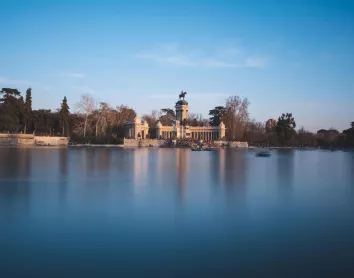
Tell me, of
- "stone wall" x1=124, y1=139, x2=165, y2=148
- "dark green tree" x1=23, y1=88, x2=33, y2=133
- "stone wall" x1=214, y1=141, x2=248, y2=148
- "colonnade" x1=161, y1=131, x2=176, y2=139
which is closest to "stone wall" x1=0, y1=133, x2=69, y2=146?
"dark green tree" x1=23, y1=88, x2=33, y2=133

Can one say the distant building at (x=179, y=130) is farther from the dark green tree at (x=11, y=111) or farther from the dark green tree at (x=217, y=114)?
the dark green tree at (x=11, y=111)

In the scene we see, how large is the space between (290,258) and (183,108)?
228 ft

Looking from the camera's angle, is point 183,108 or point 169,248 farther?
point 183,108

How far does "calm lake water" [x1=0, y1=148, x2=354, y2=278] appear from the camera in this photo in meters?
6.59

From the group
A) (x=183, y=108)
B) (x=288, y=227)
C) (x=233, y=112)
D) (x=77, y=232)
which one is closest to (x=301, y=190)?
(x=288, y=227)

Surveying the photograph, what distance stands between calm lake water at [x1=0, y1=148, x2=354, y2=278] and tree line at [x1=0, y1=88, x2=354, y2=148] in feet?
184

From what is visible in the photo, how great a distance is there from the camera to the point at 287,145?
82438 mm

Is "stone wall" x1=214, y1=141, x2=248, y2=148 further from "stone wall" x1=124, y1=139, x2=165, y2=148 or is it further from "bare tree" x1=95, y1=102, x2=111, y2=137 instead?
"bare tree" x1=95, y1=102, x2=111, y2=137

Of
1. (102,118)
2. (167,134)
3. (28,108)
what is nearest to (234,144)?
(167,134)

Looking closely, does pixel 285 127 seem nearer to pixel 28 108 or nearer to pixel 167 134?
pixel 167 134

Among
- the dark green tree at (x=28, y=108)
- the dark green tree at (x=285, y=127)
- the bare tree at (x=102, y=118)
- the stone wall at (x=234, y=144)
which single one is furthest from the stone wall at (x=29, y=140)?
the dark green tree at (x=285, y=127)

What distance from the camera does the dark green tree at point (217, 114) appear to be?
86.6 meters

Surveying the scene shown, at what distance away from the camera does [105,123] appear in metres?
74.2

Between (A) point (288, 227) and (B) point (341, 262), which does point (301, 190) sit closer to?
(A) point (288, 227)
